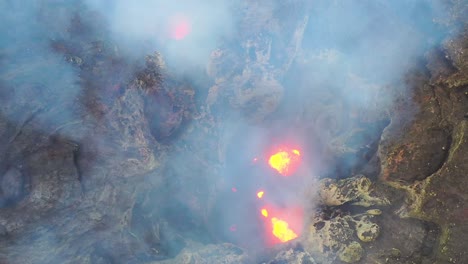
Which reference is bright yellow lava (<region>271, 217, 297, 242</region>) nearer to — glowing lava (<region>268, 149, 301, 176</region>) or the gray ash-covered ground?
the gray ash-covered ground

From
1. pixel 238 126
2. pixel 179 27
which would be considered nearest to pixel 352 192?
pixel 238 126

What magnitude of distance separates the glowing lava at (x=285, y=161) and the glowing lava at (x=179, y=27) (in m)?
4.24

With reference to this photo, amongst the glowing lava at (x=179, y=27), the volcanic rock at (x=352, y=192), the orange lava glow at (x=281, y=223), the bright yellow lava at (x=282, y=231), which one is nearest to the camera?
the volcanic rock at (x=352, y=192)

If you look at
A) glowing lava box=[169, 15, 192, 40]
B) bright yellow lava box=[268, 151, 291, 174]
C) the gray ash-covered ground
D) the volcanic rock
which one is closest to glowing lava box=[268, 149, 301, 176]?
bright yellow lava box=[268, 151, 291, 174]

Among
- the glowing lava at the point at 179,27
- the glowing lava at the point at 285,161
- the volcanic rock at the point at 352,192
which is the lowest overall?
the volcanic rock at the point at 352,192

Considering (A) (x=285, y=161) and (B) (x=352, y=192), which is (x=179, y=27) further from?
(B) (x=352, y=192)

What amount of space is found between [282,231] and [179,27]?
5.86 m

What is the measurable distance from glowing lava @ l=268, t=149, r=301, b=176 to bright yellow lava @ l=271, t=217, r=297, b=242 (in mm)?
1346

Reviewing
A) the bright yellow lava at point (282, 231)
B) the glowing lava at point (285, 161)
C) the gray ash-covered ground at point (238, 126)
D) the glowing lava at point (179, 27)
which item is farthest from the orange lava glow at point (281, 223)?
the glowing lava at point (179, 27)

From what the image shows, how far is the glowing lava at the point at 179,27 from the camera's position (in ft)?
24.6

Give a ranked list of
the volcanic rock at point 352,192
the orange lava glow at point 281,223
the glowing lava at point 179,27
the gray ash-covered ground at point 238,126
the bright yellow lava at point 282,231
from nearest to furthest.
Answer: the gray ash-covered ground at point 238,126 < the volcanic rock at point 352,192 < the glowing lava at point 179,27 < the orange lava glow at point 281,223 < the bright yellow lava at point 282,231

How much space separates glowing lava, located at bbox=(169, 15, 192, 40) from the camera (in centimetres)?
749

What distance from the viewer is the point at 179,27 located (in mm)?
7551

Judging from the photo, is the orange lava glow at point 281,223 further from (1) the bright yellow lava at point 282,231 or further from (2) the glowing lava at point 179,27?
(2) the glowing lava at point 179,27
